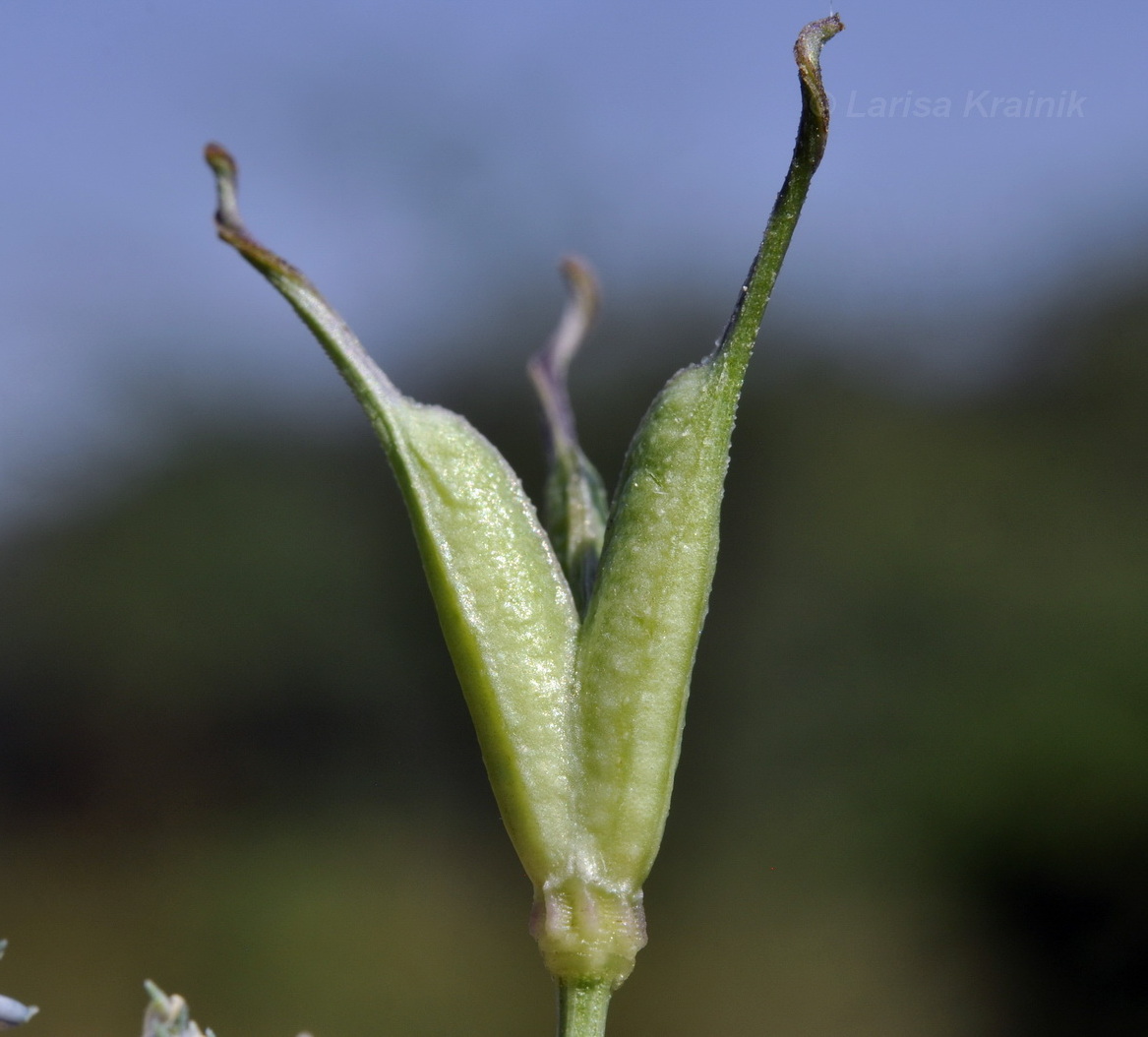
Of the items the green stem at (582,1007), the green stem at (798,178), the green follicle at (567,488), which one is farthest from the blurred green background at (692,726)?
the green stem at (798,178)

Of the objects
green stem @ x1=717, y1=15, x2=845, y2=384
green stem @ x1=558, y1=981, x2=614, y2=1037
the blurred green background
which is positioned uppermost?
green stem @ x1=717, y1=15, x2=845, y2=384

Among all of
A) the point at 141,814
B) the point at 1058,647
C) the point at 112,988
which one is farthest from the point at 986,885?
the point at 141,814

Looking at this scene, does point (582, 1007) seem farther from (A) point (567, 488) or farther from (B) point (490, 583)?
(A) point (567, 488)

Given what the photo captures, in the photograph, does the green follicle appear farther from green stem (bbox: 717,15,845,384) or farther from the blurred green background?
the blurred green background

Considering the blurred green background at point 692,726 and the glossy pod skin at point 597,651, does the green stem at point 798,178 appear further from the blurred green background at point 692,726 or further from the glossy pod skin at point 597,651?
the blurred green background at point 692,726

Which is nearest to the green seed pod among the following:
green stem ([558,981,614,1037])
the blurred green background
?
green stem ([558,981,614,1037])

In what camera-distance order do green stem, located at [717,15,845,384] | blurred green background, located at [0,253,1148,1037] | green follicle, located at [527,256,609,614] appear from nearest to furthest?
green stem, located at [717,15,845,384] < green follicle, located at [527,256,609,614] < blurred green background, located at [0,253,1148,1037]
